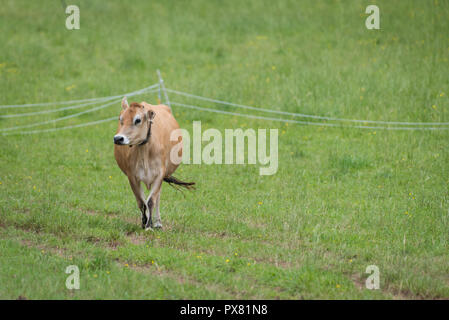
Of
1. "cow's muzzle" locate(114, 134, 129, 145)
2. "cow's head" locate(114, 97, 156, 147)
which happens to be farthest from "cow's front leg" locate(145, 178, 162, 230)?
"cow's muzzle" locate(114, 134, 129, 145)

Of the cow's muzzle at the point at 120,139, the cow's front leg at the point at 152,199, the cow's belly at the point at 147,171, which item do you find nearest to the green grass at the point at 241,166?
the cow's front leg at the point at 152,199

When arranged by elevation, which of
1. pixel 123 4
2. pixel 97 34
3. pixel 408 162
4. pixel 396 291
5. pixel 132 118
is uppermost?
pixel 123 4

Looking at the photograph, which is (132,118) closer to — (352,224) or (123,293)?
(123,293)

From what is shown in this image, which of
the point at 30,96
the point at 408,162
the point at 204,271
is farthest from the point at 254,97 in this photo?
the point at 204,271

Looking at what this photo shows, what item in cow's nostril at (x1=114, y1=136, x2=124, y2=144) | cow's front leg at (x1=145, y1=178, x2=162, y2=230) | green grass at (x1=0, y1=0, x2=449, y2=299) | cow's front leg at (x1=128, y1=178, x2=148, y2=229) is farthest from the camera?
cow's front leg at (x1=128, y1=178, x2=148, y2=229)

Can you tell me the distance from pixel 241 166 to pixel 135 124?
4.95 m

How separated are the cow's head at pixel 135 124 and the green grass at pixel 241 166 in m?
1.48

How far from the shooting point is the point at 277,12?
23.4 metres

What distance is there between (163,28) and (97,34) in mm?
2614

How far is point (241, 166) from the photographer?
12523mm

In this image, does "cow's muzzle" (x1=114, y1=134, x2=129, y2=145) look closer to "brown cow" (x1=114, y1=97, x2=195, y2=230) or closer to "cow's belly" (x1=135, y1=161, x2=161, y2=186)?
"brown cow" (x1=114, y1=97, x2=195, y2=230)

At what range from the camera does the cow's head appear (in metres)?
7.80

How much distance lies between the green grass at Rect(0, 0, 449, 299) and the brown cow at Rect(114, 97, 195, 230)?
543 millimetres

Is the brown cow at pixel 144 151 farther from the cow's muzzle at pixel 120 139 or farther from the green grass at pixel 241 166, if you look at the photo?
the green grass at pixel 241 166
